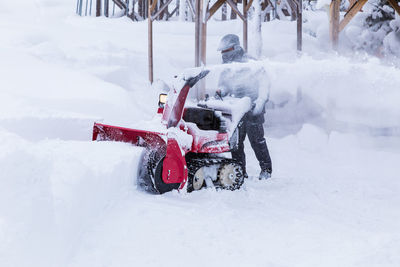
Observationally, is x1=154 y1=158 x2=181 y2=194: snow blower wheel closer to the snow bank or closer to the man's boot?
the snow bank

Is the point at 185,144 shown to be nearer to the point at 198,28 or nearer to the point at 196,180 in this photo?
the point at 196,180

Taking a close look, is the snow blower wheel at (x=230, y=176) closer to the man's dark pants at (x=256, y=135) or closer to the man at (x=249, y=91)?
the man at (x=249, y=91)

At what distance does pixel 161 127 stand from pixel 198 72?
0.68 metres

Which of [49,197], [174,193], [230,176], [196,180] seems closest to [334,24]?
[230,176]

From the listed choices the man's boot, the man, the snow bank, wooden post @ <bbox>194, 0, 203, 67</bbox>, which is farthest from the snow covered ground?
wooden post @ <bbox>194, 0, 203, 67</bbox>

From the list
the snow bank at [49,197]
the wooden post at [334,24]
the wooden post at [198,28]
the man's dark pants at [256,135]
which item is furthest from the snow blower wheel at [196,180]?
the wooden post at [334,24]

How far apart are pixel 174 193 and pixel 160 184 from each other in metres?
0.16

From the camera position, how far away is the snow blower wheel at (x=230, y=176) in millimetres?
4297

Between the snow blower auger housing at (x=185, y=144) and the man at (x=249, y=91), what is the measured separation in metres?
0.44

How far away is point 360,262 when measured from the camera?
2453 millimetres

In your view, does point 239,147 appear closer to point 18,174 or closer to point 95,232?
point 95,232

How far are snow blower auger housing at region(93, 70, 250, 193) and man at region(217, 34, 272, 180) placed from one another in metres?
0.44

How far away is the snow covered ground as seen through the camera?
2447 millimetres

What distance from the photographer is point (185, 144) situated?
12.9ft
